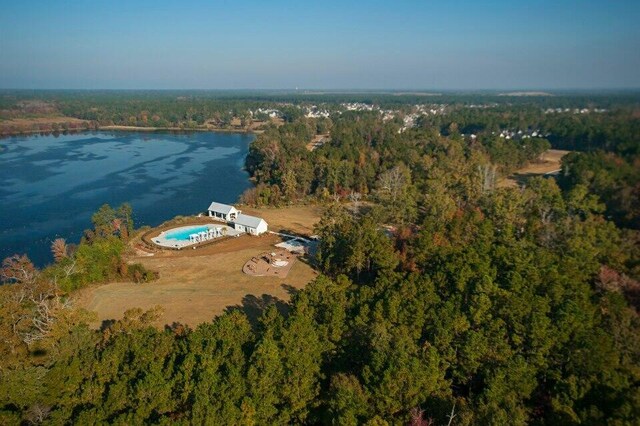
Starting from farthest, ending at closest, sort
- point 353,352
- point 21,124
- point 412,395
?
point 21,124 → point 353,352 → point 412,395

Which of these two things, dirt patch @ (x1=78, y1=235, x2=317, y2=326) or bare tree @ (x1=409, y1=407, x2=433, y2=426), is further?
dirt patch @ (x1=78, y1=235, x2=317, y2=326)

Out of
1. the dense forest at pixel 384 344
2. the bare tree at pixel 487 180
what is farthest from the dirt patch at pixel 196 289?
the bare tree at pixel 487 180

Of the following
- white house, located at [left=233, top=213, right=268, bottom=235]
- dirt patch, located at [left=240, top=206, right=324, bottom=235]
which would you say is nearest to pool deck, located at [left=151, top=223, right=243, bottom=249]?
white house, located at [left=233, top=213, right=268, bottom=235]

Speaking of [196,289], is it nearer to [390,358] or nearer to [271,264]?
[271,264]

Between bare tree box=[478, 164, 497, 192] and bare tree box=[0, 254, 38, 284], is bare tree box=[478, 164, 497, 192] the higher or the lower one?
the higher one

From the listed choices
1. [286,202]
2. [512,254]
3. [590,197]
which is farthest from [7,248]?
[590,197]

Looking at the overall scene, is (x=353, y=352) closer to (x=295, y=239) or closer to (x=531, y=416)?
(x=531, y=416)

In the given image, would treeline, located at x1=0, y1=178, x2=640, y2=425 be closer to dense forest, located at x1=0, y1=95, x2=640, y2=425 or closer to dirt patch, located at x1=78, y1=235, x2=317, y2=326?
dense forest, located at x1=0, y1=95, x2=640, y2=425

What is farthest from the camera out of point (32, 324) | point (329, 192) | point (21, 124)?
point (21, 124)
